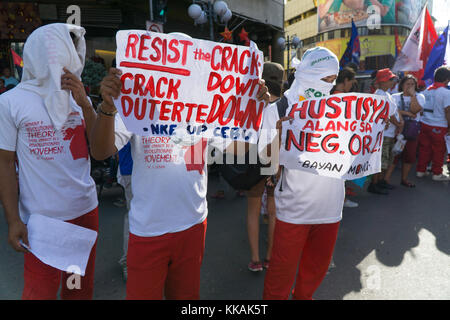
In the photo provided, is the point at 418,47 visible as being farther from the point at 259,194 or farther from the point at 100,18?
the point at 100,18

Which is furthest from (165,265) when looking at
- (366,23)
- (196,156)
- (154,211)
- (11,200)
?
(366,23)

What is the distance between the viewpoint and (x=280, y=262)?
7.02ft

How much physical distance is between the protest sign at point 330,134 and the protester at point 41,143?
131cm

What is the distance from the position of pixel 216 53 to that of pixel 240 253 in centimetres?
247

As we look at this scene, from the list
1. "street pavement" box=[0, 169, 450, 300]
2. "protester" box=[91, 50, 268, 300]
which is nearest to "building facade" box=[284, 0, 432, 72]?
"street pavement" box=[0, 169, 450, 300]

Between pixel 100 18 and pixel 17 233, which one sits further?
pixel 100 18

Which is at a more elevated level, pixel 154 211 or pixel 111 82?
pixel 111 82

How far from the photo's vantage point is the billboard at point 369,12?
38.9 metres

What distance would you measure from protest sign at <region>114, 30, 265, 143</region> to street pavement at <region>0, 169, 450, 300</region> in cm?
44

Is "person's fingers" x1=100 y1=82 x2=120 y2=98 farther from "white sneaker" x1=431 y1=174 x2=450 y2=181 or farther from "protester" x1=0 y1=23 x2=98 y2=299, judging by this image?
"white sneaker" x1=431 y1=174 x2=450 y2=181

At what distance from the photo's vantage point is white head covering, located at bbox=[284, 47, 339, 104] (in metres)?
2.14

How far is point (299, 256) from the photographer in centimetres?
217

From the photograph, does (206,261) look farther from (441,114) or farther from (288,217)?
(441,114)

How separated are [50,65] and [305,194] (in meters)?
1.69
